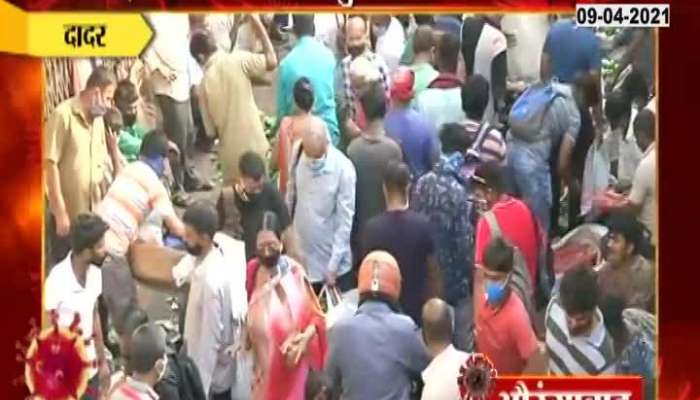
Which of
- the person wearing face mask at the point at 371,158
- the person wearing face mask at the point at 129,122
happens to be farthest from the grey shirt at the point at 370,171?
the person wearing face mask at the point at 129,122

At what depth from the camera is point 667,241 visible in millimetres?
963

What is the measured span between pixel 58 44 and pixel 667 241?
60cm

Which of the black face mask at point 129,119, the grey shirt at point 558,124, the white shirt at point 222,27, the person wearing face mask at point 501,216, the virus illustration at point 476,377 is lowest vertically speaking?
the virus illustration at point 476,377

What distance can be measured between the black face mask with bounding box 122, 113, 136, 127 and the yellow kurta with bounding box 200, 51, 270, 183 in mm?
67

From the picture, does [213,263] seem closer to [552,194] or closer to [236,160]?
[236,160]

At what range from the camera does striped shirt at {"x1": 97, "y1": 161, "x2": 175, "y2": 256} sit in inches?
38.5

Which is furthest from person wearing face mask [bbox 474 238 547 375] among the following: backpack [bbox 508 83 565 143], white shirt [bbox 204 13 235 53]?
white shirt [bbox 204 13 235 53]

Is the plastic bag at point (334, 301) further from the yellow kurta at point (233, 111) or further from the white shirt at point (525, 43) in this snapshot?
the white shirt at point (525, 43)

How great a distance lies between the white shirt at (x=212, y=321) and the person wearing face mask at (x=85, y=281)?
78 mm

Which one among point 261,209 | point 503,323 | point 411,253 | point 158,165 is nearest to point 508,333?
point 503,323

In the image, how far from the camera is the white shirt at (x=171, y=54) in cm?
98

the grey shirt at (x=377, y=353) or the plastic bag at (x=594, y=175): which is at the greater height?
the plastic bag at (x=594, y=175)

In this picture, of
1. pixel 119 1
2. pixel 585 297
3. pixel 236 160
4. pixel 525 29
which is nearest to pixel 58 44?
pixel 119 1

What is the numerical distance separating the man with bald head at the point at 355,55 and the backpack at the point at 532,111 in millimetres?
123
